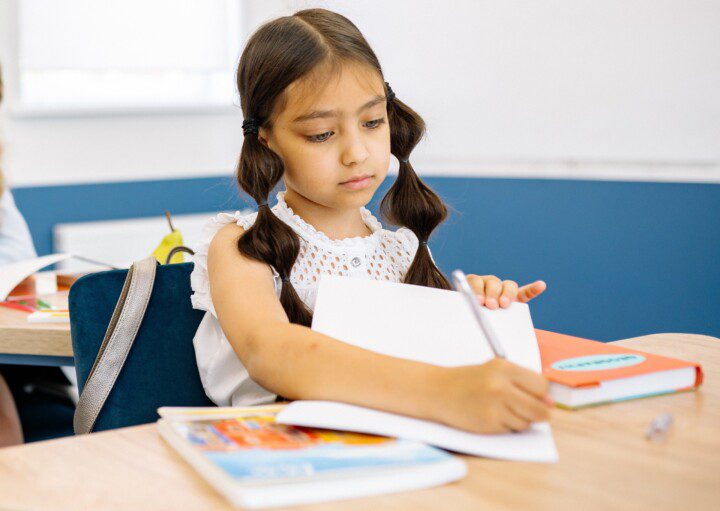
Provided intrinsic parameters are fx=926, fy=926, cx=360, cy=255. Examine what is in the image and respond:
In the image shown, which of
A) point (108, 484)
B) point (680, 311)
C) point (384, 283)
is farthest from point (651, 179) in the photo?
point (108, 484)

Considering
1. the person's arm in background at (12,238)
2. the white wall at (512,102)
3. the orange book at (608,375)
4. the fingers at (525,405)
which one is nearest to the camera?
the fingers at (525,405)

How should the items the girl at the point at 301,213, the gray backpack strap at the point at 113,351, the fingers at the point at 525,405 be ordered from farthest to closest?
the gray backpack strap at the point at 113,351 → the girl at the point at 301,213 → the fingers at the point at 525,405

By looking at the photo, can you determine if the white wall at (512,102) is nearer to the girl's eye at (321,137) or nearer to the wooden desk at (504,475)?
the girl's eye at (321,137)

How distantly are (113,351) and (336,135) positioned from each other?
16.7 inches

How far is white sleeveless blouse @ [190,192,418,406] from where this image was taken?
4.17ft

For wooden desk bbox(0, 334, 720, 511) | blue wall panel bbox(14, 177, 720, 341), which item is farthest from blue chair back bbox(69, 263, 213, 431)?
blue wall panel bbox(14, 177, 720, 341)

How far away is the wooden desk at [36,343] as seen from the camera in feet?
5.06

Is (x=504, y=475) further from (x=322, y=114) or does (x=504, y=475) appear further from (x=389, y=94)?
(x=389, y=94)

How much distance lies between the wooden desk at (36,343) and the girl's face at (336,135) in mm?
516

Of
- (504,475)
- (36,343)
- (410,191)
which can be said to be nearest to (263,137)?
(410,191)

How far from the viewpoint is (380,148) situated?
1.30 metres

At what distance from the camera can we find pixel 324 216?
143 cm

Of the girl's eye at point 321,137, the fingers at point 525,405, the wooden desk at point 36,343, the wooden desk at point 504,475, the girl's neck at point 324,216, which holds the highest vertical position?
the girl's eye at point 321,137

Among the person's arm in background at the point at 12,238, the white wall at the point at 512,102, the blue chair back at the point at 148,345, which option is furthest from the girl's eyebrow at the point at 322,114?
the person's arm in background at the point at 12,238
